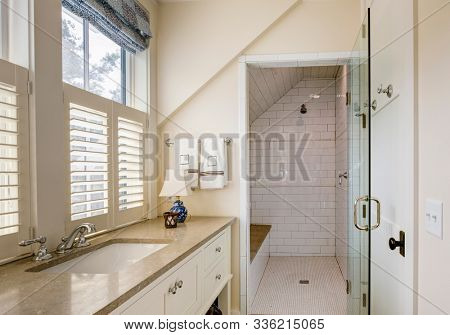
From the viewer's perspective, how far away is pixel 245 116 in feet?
9.81

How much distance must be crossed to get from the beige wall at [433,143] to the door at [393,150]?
8 centimetres

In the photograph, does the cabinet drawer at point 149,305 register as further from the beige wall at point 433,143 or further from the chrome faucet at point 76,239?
the beige wall at point 433,143

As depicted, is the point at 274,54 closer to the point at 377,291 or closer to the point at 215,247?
the point at 215,247

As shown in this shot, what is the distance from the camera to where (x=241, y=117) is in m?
2.97

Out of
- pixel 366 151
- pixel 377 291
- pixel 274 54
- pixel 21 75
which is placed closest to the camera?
pixel 21 75

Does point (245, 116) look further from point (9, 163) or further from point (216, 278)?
point (9, 163)

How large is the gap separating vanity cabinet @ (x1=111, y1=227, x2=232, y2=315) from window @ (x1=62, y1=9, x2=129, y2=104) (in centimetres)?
111

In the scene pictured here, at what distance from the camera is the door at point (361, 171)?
1916 mm

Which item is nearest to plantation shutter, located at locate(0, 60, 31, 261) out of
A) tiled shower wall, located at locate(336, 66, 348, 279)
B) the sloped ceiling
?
the sloped ceiling

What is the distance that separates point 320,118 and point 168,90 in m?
2.70

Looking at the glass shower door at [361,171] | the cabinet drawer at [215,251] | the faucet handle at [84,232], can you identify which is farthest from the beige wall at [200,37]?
the faucet handle at [84,232]

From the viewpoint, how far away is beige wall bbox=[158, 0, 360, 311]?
2.86m

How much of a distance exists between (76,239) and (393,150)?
152 centimetres
